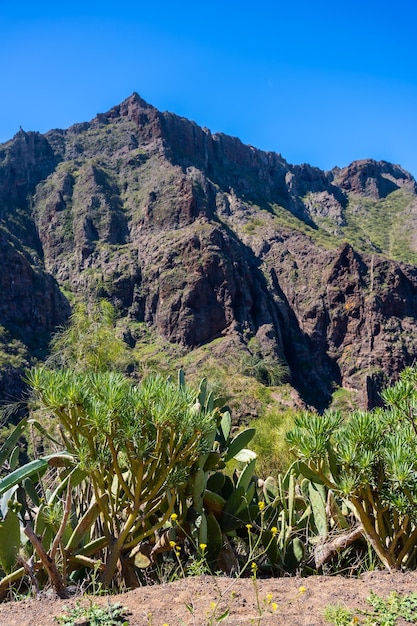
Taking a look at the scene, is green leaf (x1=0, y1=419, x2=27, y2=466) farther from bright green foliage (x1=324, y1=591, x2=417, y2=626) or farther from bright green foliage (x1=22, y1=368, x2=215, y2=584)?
bright green foliage (x1=324, y1=591, x2=417, y2=626)

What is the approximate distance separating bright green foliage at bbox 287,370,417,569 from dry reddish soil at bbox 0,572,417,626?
0.97 ft

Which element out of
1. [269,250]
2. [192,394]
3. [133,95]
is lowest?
[192,394]

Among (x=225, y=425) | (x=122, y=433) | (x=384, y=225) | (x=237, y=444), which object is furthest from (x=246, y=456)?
(x=384, y=225)

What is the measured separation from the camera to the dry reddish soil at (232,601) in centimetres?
228

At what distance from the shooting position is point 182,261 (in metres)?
60.3

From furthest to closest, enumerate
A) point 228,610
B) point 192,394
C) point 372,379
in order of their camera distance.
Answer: point 372,379 → point 192,394 → point 228,610

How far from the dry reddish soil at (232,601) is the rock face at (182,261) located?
47.9 meters

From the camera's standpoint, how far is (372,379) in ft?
192

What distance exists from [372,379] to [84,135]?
62.9 metres

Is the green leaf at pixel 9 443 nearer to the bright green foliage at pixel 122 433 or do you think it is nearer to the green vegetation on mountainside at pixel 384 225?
the bright green foliage at pixel 122 433

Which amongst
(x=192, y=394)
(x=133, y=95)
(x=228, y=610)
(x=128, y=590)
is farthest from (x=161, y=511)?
(x=133, y=95)

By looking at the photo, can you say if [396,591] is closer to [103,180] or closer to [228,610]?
[228,610]

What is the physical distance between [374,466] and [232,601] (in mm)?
1115

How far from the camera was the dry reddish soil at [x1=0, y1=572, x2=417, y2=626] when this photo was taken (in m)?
2.28
